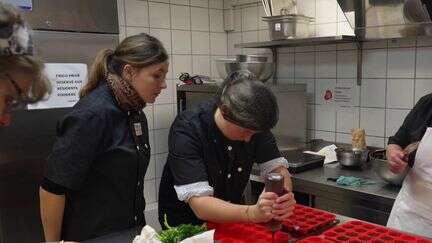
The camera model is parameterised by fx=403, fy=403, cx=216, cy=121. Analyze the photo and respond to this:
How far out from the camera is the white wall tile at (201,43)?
10.1ft

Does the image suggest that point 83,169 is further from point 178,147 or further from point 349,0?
point 349,0

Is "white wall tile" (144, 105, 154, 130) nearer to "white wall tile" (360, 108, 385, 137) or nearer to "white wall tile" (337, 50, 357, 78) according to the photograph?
"white wall tile" (337, 50, 357, 78)

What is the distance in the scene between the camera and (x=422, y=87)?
7.21ft

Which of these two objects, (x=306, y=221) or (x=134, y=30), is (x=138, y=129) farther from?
(x=134, y=30)

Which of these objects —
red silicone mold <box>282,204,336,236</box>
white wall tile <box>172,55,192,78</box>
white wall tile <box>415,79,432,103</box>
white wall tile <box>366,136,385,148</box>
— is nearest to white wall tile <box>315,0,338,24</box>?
white wall tile <box>415,79,432,103</box>

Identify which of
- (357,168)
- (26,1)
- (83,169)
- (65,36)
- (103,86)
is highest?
(26,1)

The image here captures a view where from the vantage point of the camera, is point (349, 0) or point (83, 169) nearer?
point (83, 169)

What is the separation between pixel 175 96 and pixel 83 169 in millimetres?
1706

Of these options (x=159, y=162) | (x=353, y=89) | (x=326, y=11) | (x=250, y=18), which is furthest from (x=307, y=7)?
(x=159, y=162)

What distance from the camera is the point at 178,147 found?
4.49ft

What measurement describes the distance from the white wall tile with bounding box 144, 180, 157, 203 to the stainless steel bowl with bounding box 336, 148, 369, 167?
135 centimetres

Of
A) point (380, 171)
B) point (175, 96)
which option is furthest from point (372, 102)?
point (175, 96)

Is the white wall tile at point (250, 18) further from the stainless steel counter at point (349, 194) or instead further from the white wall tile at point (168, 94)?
the stainless steel counter at point (349, 194)

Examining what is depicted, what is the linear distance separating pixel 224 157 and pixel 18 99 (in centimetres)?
80
